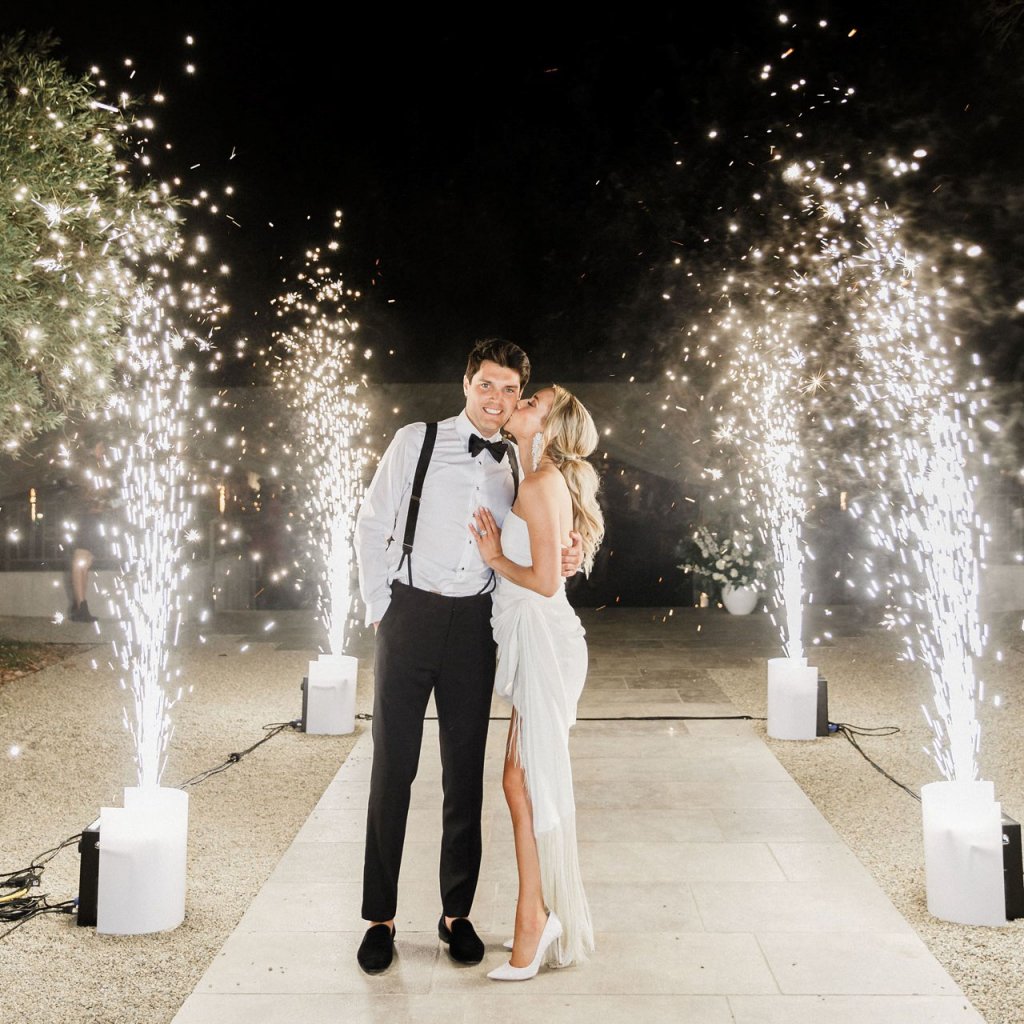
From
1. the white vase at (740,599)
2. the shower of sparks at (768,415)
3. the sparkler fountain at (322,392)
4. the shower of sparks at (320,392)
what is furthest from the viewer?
the shower of sparks at (320,392)

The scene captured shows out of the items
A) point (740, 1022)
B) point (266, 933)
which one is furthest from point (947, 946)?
point (266, 933)

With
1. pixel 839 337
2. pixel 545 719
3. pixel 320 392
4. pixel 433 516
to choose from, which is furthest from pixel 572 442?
pixel 320 392

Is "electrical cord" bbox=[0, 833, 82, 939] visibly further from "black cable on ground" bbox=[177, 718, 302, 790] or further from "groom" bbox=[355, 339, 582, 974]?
"black cable on ground" bbox=[177, 718, 302, 790]

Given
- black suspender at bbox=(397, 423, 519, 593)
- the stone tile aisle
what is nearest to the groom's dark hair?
black suspender at bbox=(397, 423, 519, 593)

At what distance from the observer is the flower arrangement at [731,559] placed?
527 inches

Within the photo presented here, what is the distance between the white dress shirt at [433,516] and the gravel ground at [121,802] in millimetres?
1253

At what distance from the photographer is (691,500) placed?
16094 mm

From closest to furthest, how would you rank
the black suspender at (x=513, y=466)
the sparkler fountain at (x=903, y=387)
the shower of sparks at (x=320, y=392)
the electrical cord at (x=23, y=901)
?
the black suspender at (x=513, y=466) < the electrical cord at (x=23, y=901) < the sparkler fountain at (x=903, y=387) < the shower of sparks at (x=320, y=392)

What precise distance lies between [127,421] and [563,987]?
10.0 m

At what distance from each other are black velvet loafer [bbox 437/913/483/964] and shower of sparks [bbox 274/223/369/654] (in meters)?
10.8

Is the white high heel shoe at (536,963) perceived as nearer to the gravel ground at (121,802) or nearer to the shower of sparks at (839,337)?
the gravel ground at (121,802)

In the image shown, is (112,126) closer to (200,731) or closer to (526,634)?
(200,731)

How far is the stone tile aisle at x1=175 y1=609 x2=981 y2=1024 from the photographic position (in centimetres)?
292

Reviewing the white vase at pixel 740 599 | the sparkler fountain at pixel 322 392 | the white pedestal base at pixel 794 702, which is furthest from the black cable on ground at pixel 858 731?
the sparkler fountain at pixel 322 392
